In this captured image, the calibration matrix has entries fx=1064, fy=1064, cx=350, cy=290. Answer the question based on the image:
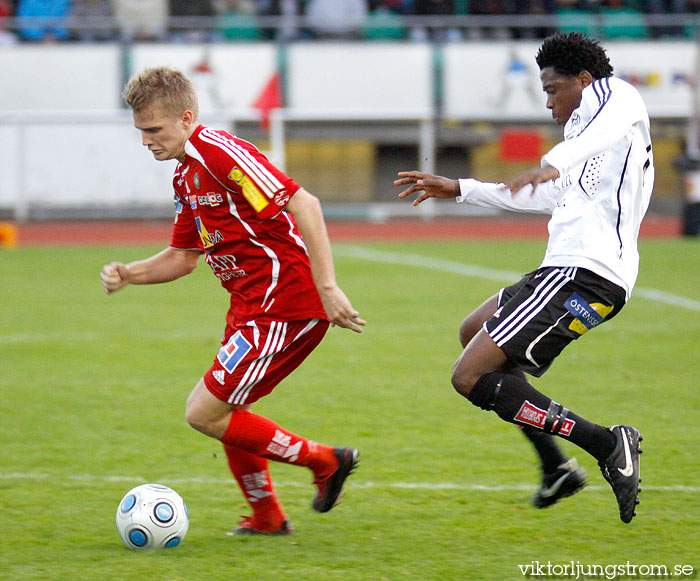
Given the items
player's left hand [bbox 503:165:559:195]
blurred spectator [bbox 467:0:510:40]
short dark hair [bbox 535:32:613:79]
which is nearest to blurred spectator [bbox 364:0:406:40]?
blurred spectator [bbox 467:0:510:40]

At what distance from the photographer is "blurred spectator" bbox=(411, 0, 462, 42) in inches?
750

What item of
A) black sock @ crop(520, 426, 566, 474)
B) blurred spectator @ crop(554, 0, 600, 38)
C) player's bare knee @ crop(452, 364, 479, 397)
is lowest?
black sock @ crop(520, 426, 566, 474)

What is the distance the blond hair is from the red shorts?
84cm

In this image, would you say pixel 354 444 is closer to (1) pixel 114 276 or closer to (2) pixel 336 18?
(1) pixel 114 276

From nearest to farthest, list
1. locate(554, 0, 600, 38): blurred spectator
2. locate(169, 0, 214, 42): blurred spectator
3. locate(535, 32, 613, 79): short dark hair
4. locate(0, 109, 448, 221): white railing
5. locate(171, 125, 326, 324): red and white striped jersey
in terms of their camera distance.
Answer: locate(171, 125, 326, 324): red and white striped jersey
locate(535, 32, 613, 79): short dark hair
locate(0, 109, 448, 221): white railing
locate(554, 0, 600, 38): blurred spectator
locate(169, 0, 214, 42): blurred spectator

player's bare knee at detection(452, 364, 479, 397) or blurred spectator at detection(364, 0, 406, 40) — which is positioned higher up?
blurred spectator at detection(364, 0, 406, 40)

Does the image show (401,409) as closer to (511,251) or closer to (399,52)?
(511,251)

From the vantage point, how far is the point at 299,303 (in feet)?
12.9

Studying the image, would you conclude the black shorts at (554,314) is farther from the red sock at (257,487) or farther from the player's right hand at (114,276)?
the player's right hand at (114,276)

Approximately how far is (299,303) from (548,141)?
16.5m

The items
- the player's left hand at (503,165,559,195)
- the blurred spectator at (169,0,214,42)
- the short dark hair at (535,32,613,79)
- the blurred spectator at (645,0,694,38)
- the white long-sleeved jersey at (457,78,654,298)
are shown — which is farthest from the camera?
the blurred spectator at (645,0,694,38)

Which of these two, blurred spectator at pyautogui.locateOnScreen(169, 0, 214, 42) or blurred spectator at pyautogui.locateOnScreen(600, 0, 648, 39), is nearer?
blurred spectator at pyautogui.locateOnScreen(169, 0, 214, 42)

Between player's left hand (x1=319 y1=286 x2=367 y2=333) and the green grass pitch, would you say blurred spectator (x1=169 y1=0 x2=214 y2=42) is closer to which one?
the green grass pitch

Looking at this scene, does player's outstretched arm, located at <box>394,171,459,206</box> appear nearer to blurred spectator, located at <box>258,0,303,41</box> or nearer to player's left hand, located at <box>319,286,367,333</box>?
player's left hand, located at <box>319,286,367,333</box>
